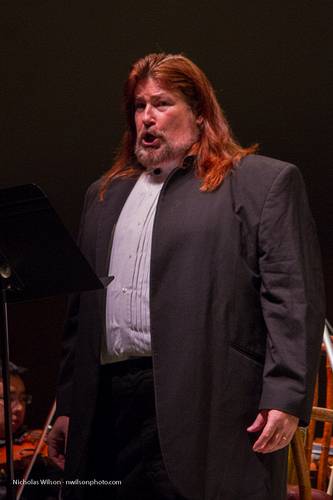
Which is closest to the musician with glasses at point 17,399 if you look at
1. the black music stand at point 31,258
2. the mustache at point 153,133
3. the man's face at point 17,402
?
the man's face at point 17,402

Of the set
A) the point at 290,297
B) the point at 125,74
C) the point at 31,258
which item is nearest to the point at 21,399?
the point at 125,74

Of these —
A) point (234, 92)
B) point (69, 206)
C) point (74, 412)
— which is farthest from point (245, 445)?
point (69, 206)

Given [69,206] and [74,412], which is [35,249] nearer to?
[74,412]

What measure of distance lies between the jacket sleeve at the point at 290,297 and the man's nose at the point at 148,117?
40 cm

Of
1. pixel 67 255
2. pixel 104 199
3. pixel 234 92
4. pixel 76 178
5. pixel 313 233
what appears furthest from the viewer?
pixel 76 178

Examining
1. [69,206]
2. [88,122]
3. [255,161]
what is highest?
[255,161]

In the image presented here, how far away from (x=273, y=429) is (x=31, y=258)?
0.60 meters

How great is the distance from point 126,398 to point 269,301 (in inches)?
15.9

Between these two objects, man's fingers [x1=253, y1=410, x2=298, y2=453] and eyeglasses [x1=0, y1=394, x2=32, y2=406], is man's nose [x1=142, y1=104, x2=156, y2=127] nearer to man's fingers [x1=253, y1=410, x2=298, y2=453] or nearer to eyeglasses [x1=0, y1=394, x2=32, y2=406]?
man's fingers [x1=253, y1=410, x2=298, y2=453]

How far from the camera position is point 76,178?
13.1ft

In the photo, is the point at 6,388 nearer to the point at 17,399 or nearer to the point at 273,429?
the point at 273,429

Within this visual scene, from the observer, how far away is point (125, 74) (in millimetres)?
3588

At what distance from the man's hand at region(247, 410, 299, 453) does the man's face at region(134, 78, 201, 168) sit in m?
0.72

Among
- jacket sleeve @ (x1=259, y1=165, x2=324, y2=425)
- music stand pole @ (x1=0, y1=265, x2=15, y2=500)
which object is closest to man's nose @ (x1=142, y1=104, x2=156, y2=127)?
jacket sleeve @ (x1=259, y1=165, x2=324, y2=425)
